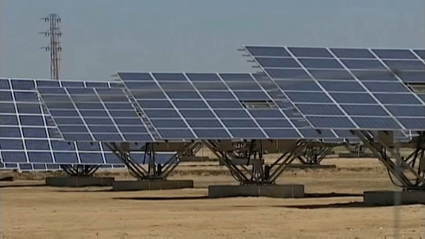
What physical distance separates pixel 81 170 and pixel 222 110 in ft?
45.9

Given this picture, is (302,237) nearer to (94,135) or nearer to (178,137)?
(178,137)

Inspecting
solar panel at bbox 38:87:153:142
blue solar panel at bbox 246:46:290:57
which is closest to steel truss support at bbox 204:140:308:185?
blue solar panel at bbox 246:46:290:57

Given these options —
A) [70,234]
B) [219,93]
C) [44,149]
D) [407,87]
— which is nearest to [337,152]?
[44,149]

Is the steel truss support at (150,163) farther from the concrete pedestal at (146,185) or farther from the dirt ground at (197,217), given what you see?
the dirt ground at (197,217)

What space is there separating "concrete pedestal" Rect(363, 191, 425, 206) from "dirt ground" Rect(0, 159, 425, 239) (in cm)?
37

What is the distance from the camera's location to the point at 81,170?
155ft

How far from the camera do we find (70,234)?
19.0m

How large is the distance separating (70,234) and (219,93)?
17.6 m

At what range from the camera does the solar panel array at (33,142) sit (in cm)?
4356

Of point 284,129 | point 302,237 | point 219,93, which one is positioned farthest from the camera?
point 219,93

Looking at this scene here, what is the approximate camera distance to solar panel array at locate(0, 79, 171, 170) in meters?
43.6

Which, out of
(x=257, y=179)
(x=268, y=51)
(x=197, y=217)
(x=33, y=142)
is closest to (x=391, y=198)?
(x=197, y=217)

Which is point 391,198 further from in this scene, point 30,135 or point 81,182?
point 30,135

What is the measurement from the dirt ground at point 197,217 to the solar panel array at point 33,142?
6.91 metres
